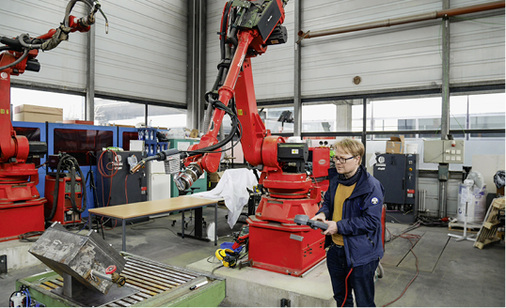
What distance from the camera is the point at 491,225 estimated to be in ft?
15.9

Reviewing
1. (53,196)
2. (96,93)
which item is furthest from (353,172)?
(96,93)

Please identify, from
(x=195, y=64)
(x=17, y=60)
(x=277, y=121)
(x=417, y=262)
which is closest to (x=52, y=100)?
(x=17, y=60)

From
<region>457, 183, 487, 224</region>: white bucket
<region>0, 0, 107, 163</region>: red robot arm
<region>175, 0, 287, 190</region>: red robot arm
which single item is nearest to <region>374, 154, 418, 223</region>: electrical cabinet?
<region>457, 183, 487, 224</region>: white bucket

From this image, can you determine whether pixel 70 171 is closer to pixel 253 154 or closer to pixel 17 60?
pixel 17 60

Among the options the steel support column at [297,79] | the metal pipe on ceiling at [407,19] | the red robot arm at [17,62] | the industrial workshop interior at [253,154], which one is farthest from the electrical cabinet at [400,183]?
the red robot arm at [17,62]

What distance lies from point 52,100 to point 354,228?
6956 mm

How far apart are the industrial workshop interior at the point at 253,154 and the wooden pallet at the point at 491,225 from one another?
30 millimetres

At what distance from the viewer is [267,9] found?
9.39 feet

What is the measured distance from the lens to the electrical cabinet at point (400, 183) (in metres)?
6.45

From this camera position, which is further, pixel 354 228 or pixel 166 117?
pixel 166 117

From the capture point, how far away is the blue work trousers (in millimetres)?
2062

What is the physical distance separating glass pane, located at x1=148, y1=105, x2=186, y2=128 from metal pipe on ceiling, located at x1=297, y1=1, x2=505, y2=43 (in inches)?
157

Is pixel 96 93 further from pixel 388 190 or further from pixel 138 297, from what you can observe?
pixel 138 297

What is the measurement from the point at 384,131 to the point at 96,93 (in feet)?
20.6
